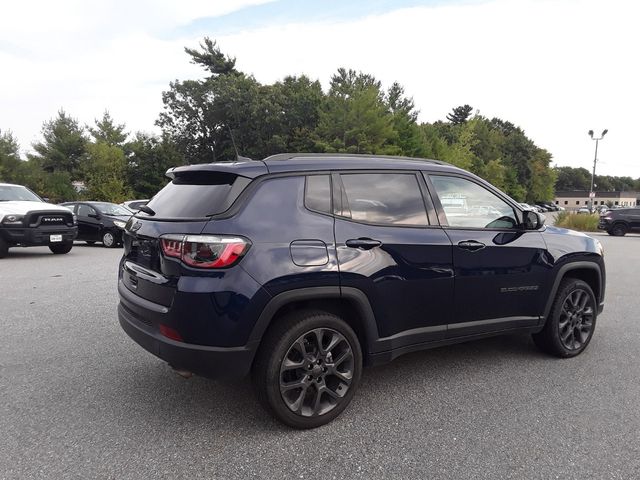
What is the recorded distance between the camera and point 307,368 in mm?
3129

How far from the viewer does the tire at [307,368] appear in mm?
3008

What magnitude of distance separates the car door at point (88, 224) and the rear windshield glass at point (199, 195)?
1291 cm

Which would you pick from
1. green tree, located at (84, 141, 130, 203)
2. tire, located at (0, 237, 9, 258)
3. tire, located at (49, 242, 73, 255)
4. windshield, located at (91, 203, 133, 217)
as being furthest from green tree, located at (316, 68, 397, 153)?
tire, located at (0, 237, 9, 258)

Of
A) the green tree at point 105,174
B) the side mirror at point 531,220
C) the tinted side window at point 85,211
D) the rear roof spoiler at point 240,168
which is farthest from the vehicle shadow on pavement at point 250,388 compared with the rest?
the green tree at point 105,174

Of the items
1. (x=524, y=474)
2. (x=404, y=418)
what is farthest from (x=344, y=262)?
(x=524, y=474)

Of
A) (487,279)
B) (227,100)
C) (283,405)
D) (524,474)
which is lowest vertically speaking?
(524,474)

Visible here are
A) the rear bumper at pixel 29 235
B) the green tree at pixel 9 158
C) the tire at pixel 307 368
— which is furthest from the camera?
the green tree at pixel 9 158

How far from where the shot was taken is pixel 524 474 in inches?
105

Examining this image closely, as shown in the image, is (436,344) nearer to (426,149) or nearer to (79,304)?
(79,304)

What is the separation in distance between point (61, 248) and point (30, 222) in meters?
1.48

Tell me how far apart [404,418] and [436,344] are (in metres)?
0.68

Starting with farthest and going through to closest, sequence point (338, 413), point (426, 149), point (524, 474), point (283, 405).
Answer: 1. point (426, 149)
2. point (338, 413)
3. point (283, 405)
4. point (524, 474)

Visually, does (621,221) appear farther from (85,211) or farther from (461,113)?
→ (461,113)

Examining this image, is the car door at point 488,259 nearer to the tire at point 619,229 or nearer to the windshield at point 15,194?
the windshield at point 15,194
